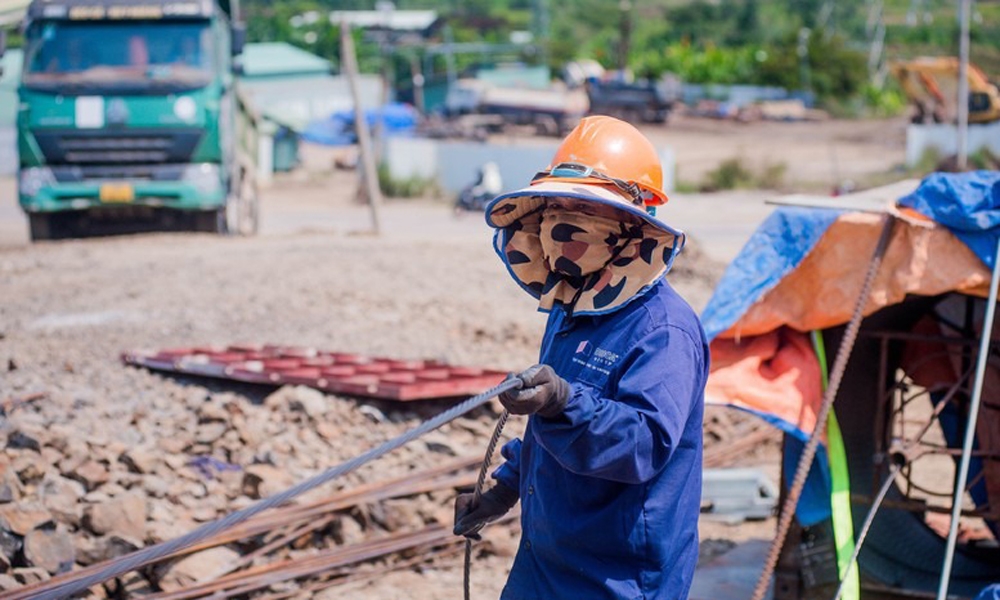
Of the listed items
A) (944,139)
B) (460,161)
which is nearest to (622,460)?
(460,161)

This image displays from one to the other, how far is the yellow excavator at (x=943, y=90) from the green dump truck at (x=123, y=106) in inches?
710

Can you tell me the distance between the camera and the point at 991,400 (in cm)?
549

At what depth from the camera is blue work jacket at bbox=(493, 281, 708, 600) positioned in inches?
108

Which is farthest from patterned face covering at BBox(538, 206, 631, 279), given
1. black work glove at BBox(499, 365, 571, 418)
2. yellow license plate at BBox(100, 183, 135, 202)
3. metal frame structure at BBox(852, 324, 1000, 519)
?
yellow license plate at BBox(100, 183, 135, 202)

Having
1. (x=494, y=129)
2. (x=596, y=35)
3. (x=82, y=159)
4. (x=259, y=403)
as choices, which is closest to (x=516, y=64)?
(x=494, y=129)

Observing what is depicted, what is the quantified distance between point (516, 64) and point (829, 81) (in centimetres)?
1487

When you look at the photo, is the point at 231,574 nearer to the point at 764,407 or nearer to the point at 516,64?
the point at 764,407

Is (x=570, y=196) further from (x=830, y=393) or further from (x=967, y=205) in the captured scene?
(x=967, y=205)

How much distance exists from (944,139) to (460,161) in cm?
1139

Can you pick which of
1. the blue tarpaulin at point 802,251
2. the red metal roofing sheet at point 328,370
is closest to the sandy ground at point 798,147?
the red metal roofing sheet at point 328,370

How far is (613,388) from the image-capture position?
291 cm

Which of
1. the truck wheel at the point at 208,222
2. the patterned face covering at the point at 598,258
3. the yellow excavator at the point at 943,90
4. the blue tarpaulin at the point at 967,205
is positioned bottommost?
the yellow excavator at the point at 943,90

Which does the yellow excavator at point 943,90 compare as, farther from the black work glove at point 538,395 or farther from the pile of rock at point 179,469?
the black work glove at point 538,395

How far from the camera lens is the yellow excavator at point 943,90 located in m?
27.8
